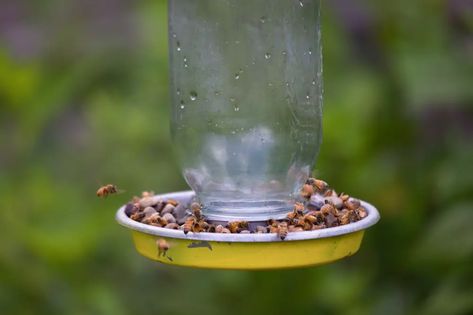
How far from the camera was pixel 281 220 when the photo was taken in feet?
8.05

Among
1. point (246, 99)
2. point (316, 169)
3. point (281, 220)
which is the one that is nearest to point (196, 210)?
point (281, 220)

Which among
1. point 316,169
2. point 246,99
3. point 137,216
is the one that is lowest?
point 316,169

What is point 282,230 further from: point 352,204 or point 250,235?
point 352,204

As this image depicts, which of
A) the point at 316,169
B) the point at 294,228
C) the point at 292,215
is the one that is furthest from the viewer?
the point at 316,169

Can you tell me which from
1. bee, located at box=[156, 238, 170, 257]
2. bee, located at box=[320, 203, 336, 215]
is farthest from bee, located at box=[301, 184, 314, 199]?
bee, located at box=[156, 238, 170, 257]

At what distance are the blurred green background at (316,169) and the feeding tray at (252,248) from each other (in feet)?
4.16

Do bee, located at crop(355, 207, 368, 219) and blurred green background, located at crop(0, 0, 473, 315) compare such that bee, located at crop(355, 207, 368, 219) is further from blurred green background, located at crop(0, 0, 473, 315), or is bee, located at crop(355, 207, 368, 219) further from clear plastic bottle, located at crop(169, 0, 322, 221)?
blurred green background, located at crop(0, 0, 473, 315)

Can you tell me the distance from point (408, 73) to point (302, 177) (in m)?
1.32

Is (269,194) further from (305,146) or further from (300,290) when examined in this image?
(300,290)

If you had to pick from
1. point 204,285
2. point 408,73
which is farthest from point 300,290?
point 408,73

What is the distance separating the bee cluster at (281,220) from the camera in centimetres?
234

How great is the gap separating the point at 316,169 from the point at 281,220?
60.7 inches

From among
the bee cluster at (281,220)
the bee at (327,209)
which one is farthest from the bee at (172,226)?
the bee at (327,209)

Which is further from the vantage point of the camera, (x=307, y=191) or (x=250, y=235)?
(x=307, y=191)
